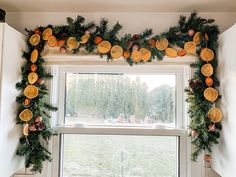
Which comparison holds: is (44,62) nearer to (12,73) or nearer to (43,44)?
(43,44)

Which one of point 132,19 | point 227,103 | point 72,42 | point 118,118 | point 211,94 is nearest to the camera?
point 227,103

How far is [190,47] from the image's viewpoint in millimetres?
1505

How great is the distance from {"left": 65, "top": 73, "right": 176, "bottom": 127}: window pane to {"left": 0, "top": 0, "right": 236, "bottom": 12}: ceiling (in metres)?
0.47

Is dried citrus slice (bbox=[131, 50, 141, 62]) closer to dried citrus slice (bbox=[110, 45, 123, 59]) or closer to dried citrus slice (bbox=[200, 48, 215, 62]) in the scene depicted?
dried citrus slice (bbox=[110, 45, 123, 59])

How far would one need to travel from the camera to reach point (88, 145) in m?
1.76

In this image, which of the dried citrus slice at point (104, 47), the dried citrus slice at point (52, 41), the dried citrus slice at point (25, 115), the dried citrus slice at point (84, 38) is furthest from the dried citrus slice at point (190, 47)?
the dried citrus slice at point (25, 115)

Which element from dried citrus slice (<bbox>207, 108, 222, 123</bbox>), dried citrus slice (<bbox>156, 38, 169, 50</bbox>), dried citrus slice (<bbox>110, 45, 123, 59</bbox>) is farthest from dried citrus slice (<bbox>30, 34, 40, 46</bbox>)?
dried citrus slice (<bbox>207, 108, 222, 123</bbox>)

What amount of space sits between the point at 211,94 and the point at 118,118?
2.22 ft

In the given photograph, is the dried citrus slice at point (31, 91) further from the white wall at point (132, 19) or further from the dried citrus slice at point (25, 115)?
the white wall at point (132, 19)

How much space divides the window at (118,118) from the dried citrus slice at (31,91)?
26 centimetres

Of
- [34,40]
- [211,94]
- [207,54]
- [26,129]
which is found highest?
[34,40]

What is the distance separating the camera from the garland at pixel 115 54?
147 centimetres

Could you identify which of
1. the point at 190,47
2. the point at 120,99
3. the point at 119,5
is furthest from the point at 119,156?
the point at 119,5

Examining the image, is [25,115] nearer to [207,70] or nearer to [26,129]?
[26,129]
